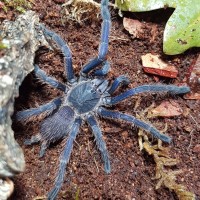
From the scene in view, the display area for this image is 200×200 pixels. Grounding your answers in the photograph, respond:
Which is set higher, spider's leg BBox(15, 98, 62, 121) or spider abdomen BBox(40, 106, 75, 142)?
spider's leg BBox(15, 98, 62, 121)

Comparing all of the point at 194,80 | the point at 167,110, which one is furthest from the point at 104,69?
the point at 194,80

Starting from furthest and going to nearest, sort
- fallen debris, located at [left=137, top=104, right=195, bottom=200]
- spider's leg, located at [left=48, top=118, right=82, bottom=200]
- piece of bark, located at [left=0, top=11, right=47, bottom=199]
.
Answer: fallen debris, located at [left=137, top=104, right=195, bottom=200] → spider's leg, located at [left=48, top=118, right=82, bottom=200] → piece of bark, located at [left=0, top=11, right=47, bottom=199]

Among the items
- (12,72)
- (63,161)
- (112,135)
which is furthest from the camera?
(112,135)

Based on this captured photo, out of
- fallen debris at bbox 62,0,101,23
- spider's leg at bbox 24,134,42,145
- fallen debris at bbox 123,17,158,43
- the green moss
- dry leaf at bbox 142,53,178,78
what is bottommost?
spider's leg at bbox 24,134,42,145

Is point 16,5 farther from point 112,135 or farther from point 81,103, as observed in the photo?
point 112,135

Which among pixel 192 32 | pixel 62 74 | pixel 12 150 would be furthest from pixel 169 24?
pixel 12 150

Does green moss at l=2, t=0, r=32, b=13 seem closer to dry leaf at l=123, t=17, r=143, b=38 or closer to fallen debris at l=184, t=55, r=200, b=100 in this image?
dry leaf at l=123, t=17, r=143, b=38

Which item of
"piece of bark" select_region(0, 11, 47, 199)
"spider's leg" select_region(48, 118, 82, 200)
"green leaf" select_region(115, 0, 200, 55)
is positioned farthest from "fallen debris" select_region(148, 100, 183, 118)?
"piece of bark" select_region(0, 11, 47, 199)
